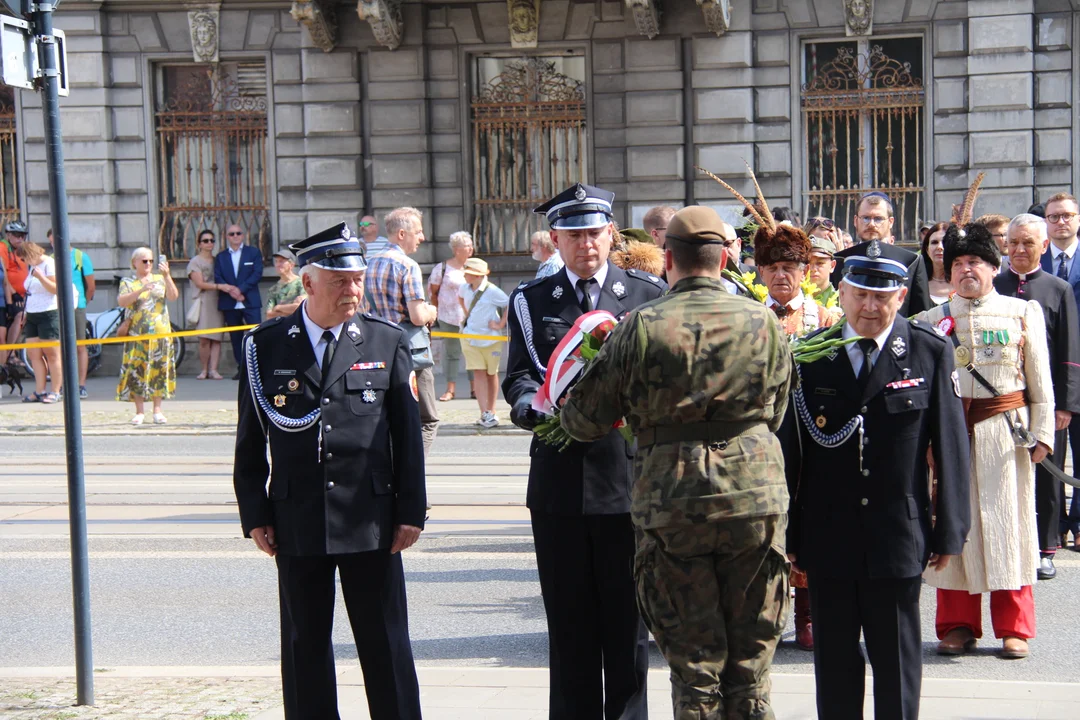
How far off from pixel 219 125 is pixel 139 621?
14486mm

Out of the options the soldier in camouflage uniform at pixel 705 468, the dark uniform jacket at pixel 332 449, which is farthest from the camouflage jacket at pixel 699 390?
the dark uniform jacket at pixel 332 449

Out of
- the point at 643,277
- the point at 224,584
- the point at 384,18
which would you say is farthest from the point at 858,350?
the point at 384,18

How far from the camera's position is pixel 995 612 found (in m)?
6.51

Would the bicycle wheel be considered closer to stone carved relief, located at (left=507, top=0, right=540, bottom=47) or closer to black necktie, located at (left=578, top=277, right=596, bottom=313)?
stone carved relief, located at (left=507, top=0, right=540, bottom=47)

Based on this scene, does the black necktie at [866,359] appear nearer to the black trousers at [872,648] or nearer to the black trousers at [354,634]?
the black trousers at [872,648]

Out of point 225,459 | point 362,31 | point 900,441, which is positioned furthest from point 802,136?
point 900,441

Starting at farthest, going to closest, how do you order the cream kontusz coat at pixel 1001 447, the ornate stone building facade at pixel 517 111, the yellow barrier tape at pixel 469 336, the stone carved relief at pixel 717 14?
the ornate stone building facade at pixel 517 111 < the stone carved relief at pixel 717 14 < the yellow barrier tape at pixel 469 336 < the cream kontusz coat at pixel 1001 447

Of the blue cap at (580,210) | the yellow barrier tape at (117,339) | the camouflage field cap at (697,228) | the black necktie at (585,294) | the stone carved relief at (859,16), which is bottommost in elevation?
the yellow barrier tape at (117,339)

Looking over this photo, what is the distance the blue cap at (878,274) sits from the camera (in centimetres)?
487

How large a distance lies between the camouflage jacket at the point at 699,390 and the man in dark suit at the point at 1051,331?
4.17 meters

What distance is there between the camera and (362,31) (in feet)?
66.2

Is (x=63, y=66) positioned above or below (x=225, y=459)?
above

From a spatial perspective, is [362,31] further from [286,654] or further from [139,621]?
[286,654]

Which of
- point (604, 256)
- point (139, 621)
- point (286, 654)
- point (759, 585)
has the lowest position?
point (139, 621)
